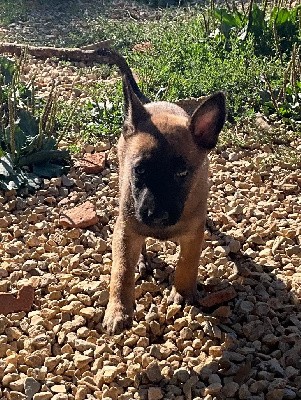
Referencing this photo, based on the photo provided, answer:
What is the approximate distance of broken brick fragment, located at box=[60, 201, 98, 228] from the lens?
4648 mm

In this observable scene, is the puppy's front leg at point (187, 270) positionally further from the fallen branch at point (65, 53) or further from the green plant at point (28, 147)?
the fallen branch at point (65, 53)

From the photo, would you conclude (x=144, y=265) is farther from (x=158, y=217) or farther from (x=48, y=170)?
(x=48, y=170)

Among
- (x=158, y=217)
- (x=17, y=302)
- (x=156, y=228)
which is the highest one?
(x=158, y=217)

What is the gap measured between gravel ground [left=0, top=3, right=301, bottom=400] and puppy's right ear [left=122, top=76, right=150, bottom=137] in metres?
0.92

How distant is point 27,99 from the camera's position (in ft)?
18.6

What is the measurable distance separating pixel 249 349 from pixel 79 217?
161 centimetres

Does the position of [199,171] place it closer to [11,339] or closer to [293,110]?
[11,339]

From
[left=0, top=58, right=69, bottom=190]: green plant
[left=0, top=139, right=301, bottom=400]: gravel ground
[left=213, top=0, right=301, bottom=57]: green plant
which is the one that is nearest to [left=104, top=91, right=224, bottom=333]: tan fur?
[left=0, top=139, right=301, bottom=400]: gravel ground

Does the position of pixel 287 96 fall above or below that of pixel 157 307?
above

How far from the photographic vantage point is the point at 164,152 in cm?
Result: 346

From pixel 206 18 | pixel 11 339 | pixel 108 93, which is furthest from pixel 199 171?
pixel 206 18

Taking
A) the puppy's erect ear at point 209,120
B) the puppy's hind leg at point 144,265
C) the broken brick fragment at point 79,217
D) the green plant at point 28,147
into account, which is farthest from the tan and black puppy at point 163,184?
A: the green plant at point 28,147

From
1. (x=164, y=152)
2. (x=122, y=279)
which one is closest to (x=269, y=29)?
(x=164, y=152)

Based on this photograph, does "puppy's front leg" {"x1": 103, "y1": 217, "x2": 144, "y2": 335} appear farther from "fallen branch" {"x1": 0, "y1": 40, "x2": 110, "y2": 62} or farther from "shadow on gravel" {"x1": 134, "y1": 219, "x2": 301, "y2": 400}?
"fallen branch" {"x1": 0, "y1": 40, "x2": 110, "y2": 62}
